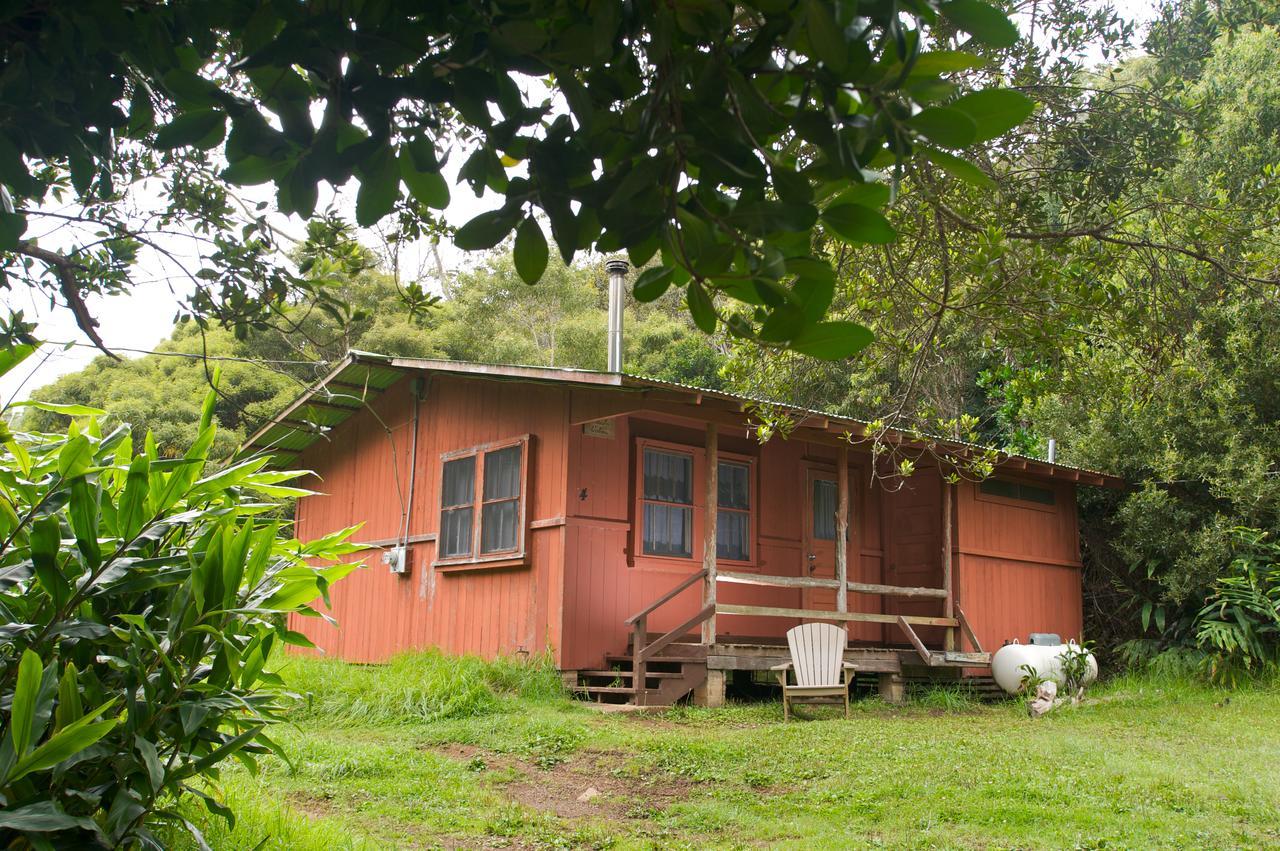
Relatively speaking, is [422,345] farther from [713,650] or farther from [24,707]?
[24,707]

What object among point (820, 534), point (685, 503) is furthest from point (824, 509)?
point (685, 503)

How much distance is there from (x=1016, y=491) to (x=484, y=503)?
21.2 feet

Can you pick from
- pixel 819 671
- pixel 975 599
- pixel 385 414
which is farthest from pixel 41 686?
pixel 975 599

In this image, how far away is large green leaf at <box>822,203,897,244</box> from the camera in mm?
1329

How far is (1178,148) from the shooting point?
5914 millimetres

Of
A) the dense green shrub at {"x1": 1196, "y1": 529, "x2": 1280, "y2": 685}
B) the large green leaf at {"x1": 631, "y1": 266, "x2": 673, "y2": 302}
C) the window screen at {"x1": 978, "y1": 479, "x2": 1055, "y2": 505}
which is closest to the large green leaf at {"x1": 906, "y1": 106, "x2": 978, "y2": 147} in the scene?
the large green leaf at {"x1": 631, "y1": 266, "x2": 673, "y2": 302}

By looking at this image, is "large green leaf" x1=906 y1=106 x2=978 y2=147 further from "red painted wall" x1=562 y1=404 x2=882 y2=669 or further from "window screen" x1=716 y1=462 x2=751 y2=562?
"window screen" x1=716 y1=462 x2=751 y2=562

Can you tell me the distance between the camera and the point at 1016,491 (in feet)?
41.5

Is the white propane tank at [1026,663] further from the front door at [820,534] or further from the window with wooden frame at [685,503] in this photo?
the window with wooden frame at [685,503]

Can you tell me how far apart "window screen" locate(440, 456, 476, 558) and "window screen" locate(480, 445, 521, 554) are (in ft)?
0.77

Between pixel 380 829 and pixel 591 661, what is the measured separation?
460cm

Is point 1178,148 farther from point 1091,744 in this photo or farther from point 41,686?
point 41,686

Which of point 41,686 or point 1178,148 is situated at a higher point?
point 1178,148

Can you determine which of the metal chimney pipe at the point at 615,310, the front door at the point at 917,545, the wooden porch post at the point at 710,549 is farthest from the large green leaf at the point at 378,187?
the front door at the point at 917,545
